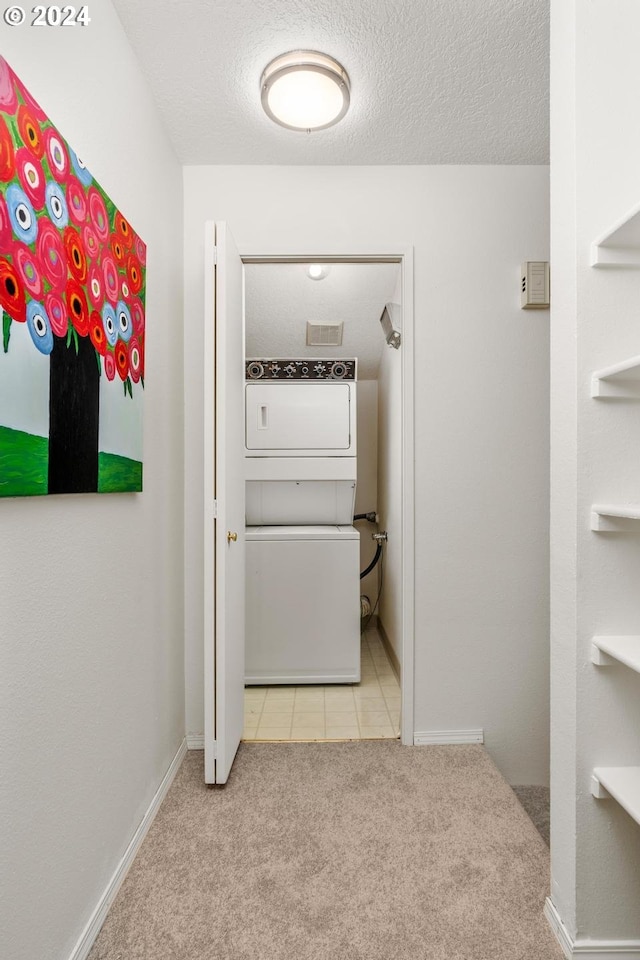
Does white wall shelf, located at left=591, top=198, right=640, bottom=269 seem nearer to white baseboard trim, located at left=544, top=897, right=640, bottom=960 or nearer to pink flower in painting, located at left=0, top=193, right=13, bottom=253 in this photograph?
pink flower in painting, located at left=0, top=193, right=13, bottom=253

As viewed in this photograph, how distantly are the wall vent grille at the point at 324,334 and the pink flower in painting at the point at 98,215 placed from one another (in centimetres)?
235

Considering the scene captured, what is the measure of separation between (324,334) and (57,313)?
2.82m

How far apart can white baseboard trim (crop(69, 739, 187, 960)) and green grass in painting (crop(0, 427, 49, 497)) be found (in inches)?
42.8

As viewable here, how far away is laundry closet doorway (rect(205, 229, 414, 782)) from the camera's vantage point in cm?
240

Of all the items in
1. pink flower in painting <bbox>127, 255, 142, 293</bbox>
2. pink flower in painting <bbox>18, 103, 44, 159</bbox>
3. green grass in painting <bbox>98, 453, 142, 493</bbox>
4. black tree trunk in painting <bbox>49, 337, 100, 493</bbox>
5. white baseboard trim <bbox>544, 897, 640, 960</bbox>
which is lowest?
white baseboard trim <bbox>544, 897, 640, 960</bbox>

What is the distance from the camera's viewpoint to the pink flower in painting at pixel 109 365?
4.83 ft

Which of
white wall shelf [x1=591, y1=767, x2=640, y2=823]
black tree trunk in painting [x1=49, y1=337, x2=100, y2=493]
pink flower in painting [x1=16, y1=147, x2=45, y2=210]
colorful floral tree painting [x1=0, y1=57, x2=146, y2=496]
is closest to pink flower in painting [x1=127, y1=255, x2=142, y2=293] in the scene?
colorful floral tree painting [x1=0, y1=57, x2=146, y2=496]

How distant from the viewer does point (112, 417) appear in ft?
5.02

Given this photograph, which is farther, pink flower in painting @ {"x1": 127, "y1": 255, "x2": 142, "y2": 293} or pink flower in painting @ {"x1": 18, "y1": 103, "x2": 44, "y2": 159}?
pink flower in painting @ {"x1": 127, "y1": 255, "x2": 142, "y2": 293}

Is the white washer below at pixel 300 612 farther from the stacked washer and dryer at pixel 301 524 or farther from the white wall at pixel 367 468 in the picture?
the white wall at pixel 367 468

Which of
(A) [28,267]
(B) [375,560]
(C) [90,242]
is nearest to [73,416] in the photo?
(A) [28,267]

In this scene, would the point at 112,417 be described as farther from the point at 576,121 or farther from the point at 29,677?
the point at 576,121

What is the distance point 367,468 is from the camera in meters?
4.64

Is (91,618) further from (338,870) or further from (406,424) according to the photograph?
(406,424)
